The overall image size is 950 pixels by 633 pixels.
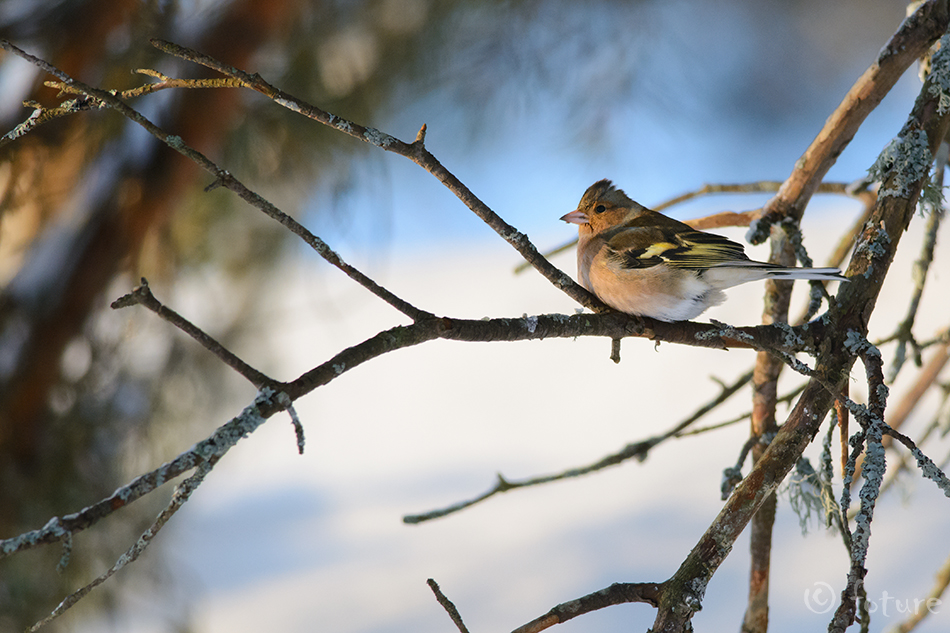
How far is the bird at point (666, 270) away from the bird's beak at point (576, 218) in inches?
1.6

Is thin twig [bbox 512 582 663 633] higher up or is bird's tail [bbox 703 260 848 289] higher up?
bird's tail [bbox 703 260 848 289]

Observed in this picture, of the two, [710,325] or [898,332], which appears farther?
[898,332]

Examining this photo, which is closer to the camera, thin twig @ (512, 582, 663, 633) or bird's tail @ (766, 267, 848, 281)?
thin twig @ (512, 582, 663, 633)

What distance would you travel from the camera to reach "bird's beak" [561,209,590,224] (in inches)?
32.6

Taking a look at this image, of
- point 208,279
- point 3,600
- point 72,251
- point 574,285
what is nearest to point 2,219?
point 72,251

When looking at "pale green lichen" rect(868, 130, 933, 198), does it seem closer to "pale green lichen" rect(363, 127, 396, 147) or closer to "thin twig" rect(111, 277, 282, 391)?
"pale green lichen" rect(363, 127, 396, 147)

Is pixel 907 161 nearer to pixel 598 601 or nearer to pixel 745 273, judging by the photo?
pixel 745 273

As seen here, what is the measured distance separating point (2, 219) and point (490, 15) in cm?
82

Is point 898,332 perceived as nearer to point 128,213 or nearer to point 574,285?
point 574,285

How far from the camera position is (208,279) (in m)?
1.39

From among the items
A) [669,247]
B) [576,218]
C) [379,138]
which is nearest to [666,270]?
[669,247]

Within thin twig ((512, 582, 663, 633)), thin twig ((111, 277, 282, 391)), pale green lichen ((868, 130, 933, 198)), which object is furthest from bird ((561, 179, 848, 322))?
thin twig ((111, 277, 282, 391))

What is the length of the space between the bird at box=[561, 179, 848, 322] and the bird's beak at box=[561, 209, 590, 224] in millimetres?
40

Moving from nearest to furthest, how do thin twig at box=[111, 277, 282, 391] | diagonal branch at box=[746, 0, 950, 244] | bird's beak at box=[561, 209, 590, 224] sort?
thin twig at box=[111, 277, 282, 391] < diagonal branch at box=[746, 0, 950, 244] < bird's beak at box=[561, 209, 590, 224]
